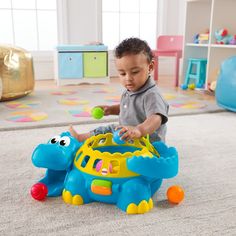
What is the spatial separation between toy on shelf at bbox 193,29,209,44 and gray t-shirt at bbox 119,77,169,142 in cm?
180

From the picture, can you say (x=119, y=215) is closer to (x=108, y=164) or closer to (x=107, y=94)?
(x=108, y=164)

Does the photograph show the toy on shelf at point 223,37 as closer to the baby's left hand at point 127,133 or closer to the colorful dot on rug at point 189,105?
the colorful dot on rug at point 189,105

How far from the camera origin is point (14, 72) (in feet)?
7.25

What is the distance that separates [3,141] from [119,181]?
72 cm

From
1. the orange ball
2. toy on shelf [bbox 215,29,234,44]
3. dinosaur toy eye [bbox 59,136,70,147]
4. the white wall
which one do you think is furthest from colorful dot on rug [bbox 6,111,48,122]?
the white wall

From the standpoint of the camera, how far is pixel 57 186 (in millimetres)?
903

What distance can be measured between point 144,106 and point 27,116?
0.95 m

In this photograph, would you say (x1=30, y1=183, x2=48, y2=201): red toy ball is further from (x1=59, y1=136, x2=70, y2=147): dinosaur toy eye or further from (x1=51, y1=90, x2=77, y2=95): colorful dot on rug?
(x1=51, y1=90, x2=77, y2=95): colorful dot on rug

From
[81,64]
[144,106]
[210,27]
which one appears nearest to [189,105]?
[210,27]

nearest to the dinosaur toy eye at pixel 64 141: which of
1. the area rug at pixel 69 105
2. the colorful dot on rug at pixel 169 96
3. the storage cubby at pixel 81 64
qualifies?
the area rug at pixel 69 105

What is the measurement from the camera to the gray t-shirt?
0.97 meters

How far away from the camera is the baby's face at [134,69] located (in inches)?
36.9

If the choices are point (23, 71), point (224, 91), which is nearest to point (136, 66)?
point (224, 91)

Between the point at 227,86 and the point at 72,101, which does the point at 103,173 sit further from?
the point at 72,101
